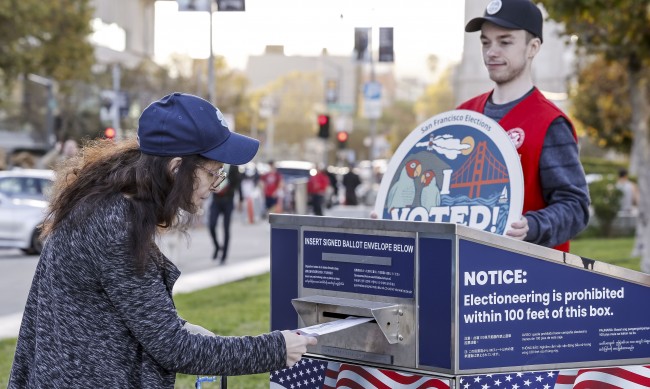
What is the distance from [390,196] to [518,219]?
615 mm

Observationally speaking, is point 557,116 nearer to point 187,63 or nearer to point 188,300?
point 188,300

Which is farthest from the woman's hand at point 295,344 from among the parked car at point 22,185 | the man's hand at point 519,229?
the parked car at point 22,185

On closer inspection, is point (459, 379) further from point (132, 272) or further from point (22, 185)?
point (22, 185)

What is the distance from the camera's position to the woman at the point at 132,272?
3.11 meters

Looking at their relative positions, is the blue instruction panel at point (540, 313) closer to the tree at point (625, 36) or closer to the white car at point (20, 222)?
the tree at point (625, 36)

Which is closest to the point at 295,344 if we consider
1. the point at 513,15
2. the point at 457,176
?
the point at 457,176

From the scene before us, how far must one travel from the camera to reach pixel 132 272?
310cm

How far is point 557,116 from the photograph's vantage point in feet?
13.9

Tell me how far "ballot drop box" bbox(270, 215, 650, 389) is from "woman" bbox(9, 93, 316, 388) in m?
0.33

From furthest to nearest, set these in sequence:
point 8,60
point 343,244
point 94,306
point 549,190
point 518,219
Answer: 1. point 8,60
2. point 549,190
3. point 518,219
4. point 343,244
5. point 94,306

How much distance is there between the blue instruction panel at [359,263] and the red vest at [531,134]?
90 centimetres

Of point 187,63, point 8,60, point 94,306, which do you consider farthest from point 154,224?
point 187,63

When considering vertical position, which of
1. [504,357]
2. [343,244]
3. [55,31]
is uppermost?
[55,31]

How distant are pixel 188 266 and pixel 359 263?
50.9 feet
